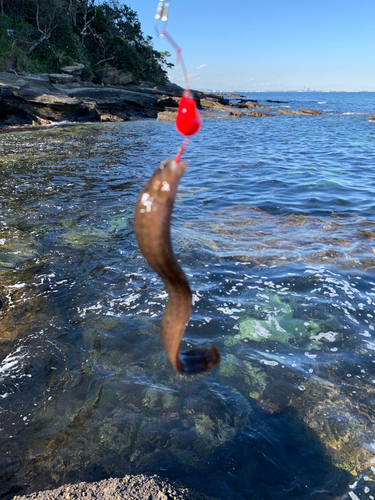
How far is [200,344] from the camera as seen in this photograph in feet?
13.5

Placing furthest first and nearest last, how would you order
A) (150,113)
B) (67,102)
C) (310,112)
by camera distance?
(310,112) < (150,113) < (67,102)

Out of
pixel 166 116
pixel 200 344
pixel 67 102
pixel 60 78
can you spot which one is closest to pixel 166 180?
pixel 200 344

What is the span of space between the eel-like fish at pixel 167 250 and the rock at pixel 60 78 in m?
36.9

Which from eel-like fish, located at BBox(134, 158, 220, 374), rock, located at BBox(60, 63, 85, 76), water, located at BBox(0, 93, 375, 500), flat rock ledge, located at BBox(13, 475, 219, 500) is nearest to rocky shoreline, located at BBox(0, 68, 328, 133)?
rock, located at BBox(60, 63, 85, 76)

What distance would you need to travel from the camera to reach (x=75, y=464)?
2.71 metres

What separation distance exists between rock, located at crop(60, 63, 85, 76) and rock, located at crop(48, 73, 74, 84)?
4.33ft

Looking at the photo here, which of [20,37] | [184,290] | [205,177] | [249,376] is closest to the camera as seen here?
[184,290]

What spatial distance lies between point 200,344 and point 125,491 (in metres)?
2.08

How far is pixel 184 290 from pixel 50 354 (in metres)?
2.77

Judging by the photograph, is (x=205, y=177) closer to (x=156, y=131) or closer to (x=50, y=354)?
(x=50, y=354)

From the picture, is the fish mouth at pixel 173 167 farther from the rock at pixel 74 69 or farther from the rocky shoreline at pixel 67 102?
the rock at pixel 74 69

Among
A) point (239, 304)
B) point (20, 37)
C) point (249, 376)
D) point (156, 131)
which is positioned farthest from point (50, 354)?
point (20, 37)

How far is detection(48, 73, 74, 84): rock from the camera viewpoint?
107 ft

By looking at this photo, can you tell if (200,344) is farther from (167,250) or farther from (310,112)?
(310,112)
